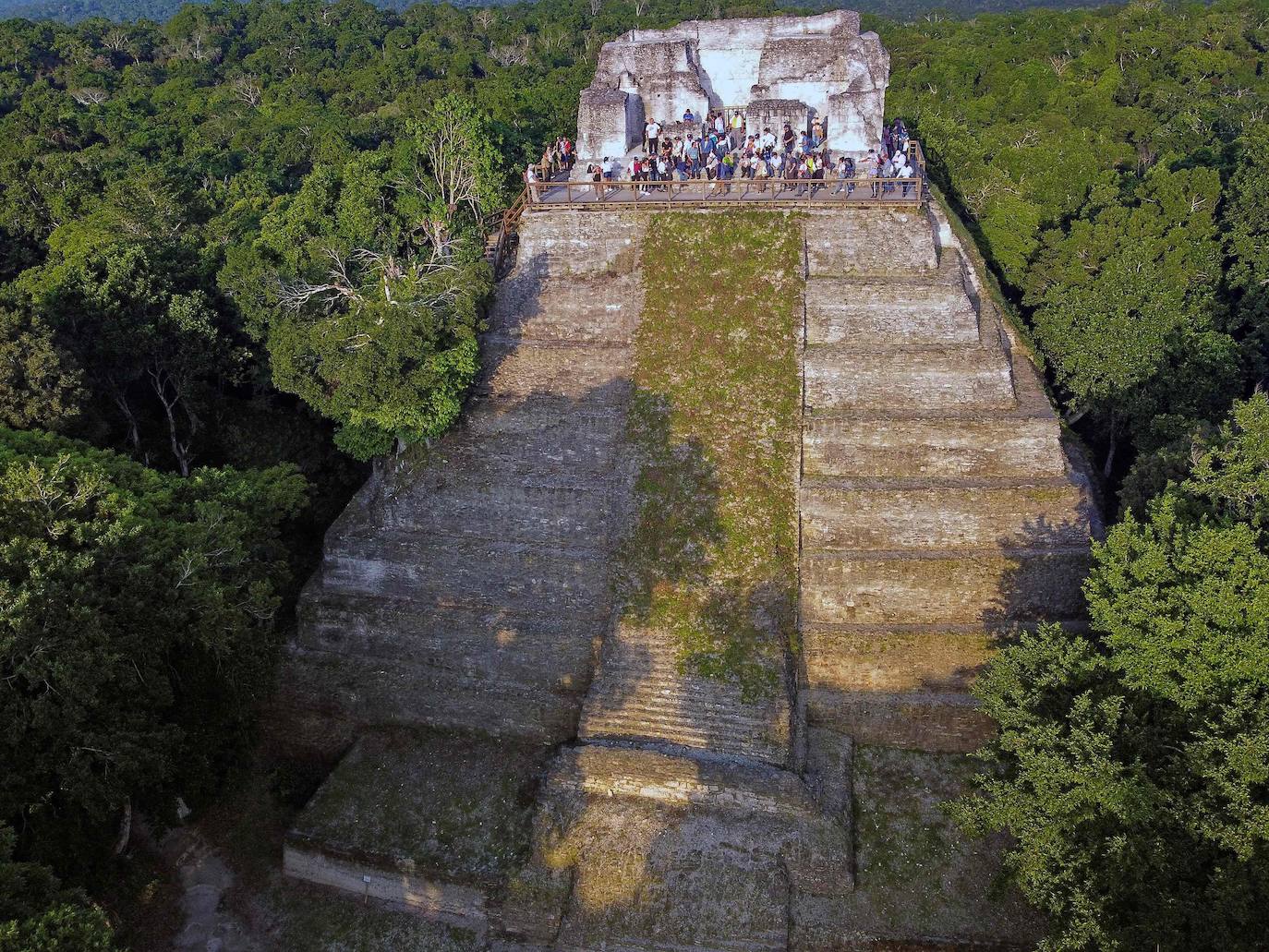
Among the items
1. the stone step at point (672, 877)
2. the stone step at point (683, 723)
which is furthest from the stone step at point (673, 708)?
the stone step at point (672, 877)

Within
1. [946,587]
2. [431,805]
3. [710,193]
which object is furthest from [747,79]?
[431,805]

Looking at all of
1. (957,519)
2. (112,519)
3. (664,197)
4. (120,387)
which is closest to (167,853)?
(112,519)

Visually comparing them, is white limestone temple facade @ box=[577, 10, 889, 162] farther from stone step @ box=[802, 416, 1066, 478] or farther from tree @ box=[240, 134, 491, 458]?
stone step @ box=[802, 416, 1066, 478]

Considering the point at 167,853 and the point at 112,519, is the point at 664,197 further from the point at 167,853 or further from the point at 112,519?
the point at 167,853

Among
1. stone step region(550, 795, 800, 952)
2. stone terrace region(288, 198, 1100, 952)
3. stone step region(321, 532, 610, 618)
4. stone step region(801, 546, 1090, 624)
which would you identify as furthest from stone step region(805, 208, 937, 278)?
stone step region(550, 795, 800, 952)

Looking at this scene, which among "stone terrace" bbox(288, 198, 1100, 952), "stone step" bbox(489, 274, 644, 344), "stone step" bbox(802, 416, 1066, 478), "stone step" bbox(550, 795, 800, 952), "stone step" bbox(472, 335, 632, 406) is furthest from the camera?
"stone step" bbox(489, 274, 644, 344)

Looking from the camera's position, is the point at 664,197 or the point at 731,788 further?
the point at 664,197
